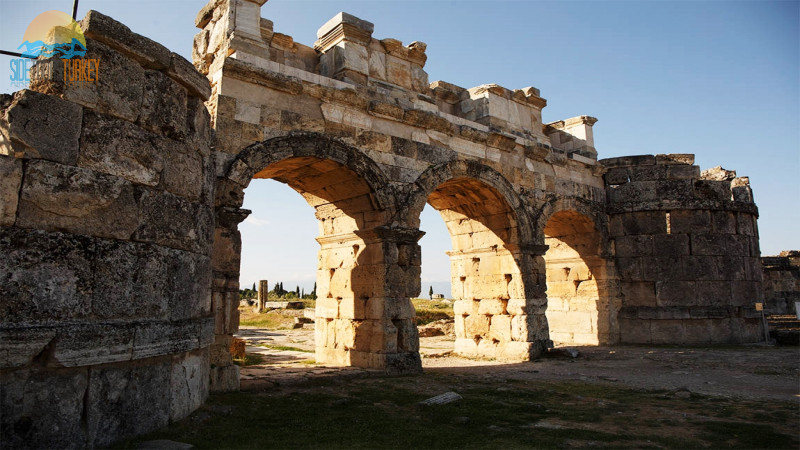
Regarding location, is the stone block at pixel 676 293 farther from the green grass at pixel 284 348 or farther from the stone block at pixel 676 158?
the green grass at pixel 284 348

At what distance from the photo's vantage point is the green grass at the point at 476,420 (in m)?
3.80

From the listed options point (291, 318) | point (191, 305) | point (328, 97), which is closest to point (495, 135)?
point (328, 97)

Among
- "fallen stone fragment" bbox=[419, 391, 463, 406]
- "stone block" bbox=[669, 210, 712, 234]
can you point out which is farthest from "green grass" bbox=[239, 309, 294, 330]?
"fallen stone fragment" bbox=[419, 391, 463, 406]

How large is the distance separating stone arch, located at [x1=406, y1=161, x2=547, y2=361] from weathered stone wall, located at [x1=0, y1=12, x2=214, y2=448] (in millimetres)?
5045

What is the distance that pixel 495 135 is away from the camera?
9430 millimetres

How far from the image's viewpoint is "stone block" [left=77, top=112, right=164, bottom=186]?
3.68 metres

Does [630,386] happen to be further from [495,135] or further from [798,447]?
[495,135]

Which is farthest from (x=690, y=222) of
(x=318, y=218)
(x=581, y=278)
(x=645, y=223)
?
(x=318, y=218)

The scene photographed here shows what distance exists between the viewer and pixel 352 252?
26.7 feet

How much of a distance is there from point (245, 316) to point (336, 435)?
17773mm

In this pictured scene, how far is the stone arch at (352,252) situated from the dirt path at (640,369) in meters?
0.51

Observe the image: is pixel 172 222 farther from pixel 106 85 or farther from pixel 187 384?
pixel 187 384

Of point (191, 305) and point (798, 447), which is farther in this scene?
point (191, 305)

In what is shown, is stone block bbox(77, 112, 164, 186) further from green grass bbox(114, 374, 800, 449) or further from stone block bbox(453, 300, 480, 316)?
stone block bbox(453, 300, 480, 316)
